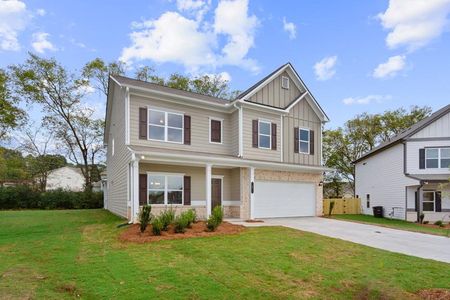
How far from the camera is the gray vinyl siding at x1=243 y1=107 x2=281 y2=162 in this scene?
16.5 meters

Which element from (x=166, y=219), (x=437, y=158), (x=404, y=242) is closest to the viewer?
(x=166, y=219)

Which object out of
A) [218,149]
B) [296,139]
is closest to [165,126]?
[218,149]

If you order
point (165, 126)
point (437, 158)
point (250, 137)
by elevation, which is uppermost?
point (165, 126)

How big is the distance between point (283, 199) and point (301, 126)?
4.63 m

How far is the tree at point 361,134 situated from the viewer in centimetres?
3225

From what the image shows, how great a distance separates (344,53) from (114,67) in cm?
2263

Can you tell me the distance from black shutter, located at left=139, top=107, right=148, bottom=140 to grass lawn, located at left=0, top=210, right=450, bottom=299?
17.8 feet

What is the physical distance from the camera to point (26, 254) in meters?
7.89

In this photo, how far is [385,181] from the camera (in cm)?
2366

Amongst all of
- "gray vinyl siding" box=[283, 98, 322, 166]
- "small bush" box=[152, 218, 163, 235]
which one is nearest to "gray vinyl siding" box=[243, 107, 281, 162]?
"gray vinyl siding" box=[283, 98, 322, 166]

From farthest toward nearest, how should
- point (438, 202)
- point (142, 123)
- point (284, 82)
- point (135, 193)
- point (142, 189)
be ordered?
point (438, 202)
point (284, 82)
point (142, 123)
point (142, 189)
point (135, 193)

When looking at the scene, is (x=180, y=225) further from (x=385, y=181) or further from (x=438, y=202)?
(x=438, y=202)

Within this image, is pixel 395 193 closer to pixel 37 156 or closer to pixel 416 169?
pixel 416 169

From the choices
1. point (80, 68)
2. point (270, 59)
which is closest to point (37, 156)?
point (80, 68)
